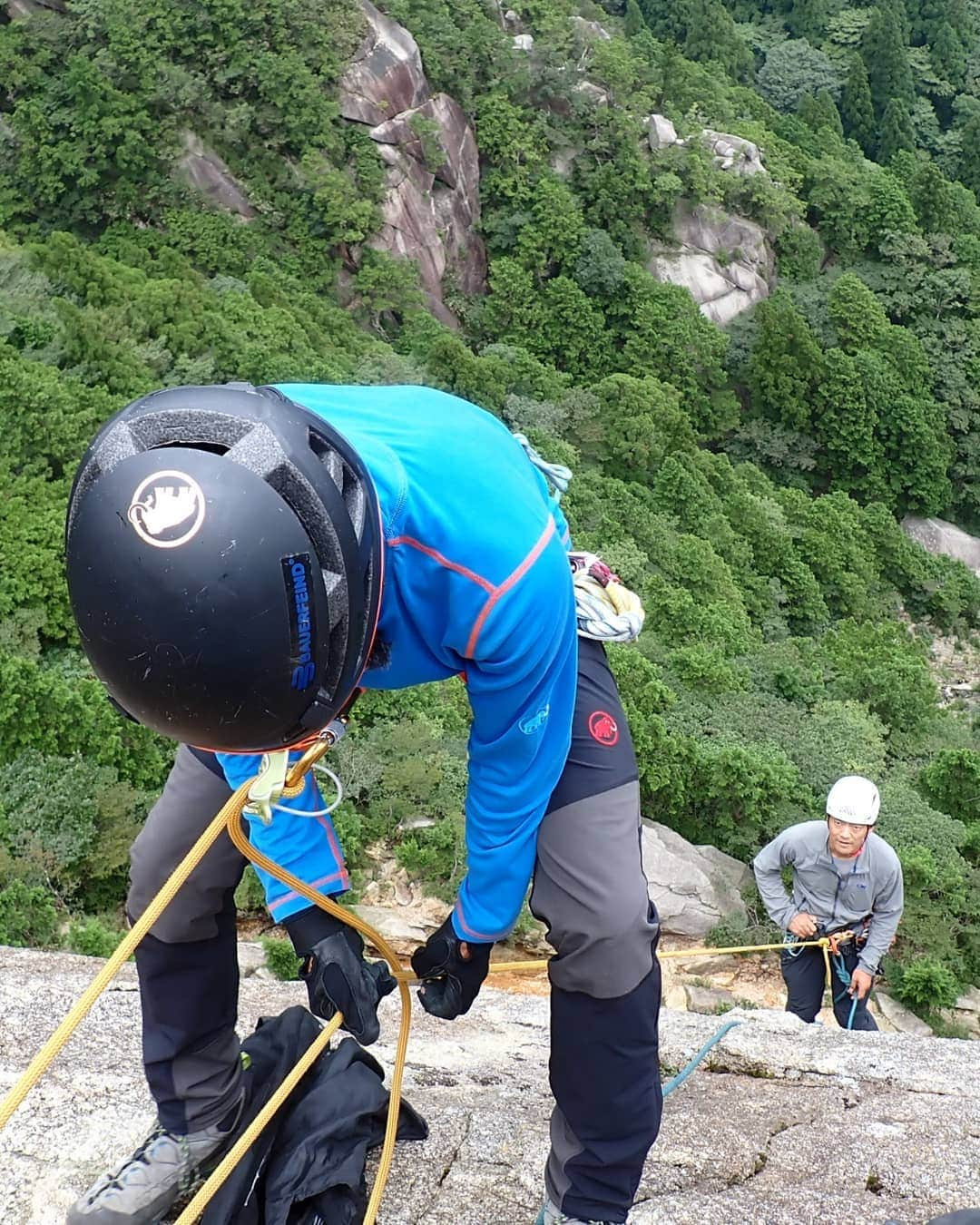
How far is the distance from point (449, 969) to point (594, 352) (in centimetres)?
2800

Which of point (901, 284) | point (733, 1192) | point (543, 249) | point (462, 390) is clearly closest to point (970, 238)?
point (901, 284)

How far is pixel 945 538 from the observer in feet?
95.0

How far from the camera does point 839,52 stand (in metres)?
44.0

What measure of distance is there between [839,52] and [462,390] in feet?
104

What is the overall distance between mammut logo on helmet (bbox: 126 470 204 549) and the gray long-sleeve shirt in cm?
406

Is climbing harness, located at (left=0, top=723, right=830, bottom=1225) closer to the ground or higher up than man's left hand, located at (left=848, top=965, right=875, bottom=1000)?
higher up

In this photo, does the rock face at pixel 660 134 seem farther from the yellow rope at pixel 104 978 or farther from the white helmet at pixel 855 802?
the yellow rope at pixel 104 978

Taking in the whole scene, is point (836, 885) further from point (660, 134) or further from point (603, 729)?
point (660, 134)

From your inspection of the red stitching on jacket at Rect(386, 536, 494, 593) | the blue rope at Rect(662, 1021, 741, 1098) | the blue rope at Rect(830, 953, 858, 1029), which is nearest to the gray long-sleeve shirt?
the blue rope at Rect(830, 953, 858, 1029)

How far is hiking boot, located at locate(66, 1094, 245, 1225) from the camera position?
2293mm

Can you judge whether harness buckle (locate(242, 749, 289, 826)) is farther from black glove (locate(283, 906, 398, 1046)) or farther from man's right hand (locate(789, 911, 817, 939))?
man's right hand (locate(789, 911, 817, 939))

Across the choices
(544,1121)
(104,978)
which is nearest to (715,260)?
Answer: (544,1121)

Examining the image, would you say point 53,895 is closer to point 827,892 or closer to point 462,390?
point 827,892

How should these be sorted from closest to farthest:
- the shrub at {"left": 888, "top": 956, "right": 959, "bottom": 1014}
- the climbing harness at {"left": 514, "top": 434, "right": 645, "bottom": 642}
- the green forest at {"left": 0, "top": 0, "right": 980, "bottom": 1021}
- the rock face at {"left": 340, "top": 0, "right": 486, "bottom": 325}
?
the climbing harness at {"left": 514, "top": 434, "right": 645, "bottom": 642}
the shrub at {"left": 888, "top": 956, "right": 959, "bottom": 1014}
the green forest at {"left": 0, "top": 0, "right": 980, "bottom": 1021}
the rock face at {"left": 340, "top": 0, "right": 486, "bottom": 325}
